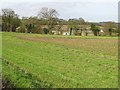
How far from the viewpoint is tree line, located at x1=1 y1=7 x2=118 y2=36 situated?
7272 centimetres

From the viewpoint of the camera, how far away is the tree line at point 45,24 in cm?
7272

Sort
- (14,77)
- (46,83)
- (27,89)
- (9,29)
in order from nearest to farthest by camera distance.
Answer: (27,89)
(46,83)
(14,77)
(9,29)

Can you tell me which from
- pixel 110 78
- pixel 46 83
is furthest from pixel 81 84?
pixel 110 78

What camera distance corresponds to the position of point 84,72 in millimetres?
10492

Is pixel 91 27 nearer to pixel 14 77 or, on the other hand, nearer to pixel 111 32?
pixel 111 32

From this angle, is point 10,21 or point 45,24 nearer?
point 10,21

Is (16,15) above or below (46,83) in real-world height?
above

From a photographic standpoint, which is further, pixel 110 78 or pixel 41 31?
pixel 41 31

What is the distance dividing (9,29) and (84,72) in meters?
64.2

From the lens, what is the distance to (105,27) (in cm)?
8050

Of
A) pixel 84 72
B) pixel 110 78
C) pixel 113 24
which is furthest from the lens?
pixel 113 24

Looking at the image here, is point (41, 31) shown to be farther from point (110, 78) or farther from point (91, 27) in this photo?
point (110, 78)

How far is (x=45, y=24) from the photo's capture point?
77812mm

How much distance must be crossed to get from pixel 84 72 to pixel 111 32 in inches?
2733
